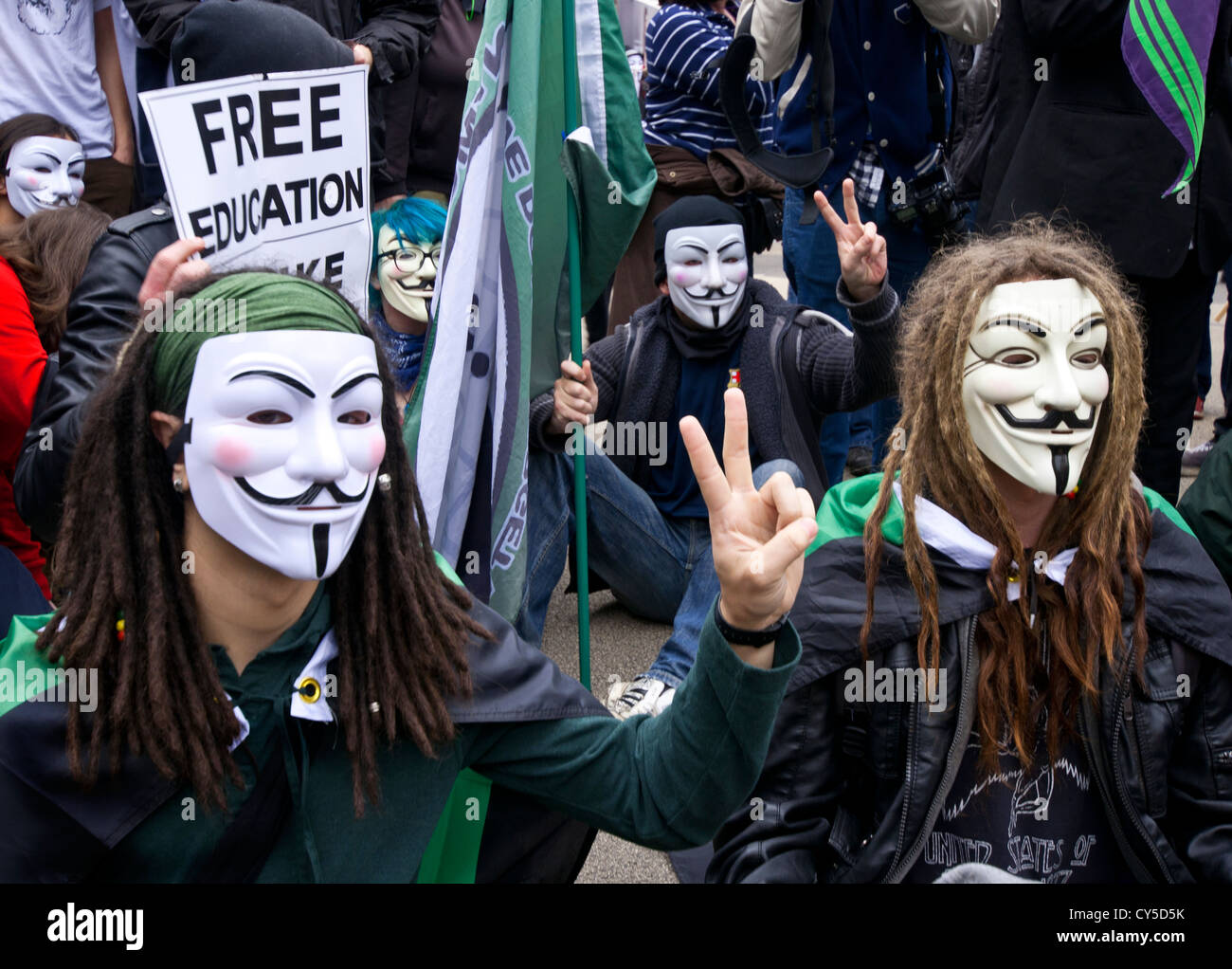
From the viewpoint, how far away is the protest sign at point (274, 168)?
2.88 metres

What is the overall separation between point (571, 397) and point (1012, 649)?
1.76 metres

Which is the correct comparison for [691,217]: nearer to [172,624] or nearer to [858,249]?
[858,249]

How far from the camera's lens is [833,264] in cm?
507

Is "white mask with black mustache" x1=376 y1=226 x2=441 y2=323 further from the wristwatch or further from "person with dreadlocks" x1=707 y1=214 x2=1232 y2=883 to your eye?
the wristwatch

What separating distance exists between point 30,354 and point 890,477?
7.33ft

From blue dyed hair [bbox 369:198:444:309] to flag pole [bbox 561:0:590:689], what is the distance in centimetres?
105

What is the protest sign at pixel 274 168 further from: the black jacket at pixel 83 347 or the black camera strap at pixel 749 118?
the black camera strap at pixel 749 118

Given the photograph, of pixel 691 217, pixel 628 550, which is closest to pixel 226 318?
pixel 628 550

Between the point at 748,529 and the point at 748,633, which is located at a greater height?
the point at 748,529

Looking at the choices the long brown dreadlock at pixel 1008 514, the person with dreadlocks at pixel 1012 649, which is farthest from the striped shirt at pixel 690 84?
the person with dreadlocks at pixel 1012 649

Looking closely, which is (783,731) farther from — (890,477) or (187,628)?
(187,628)
